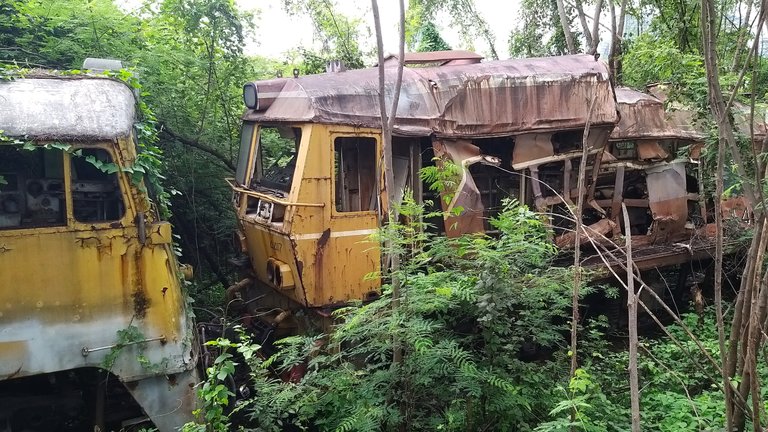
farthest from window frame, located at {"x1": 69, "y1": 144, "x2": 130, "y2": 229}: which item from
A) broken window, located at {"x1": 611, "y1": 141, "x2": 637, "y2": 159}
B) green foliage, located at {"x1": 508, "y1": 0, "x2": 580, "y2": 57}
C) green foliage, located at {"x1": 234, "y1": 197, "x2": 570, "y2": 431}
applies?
green foliage, located at {"x1": 508, "y1": 0, "x2": 580, "y2": 57}

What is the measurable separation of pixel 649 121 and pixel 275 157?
501 cm

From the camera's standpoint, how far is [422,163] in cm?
602

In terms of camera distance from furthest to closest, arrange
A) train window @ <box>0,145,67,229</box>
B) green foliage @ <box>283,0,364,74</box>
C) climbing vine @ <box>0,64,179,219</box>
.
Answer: green foliage @ <box>283,0,364,74</box> < train window @ <box>0,145,67,229</box> < climbing vine @ <box>0,64,179,219</box>

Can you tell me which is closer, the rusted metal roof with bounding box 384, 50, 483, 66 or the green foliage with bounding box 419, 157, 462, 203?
the green foliage with bounding box 419, 157, 462, 203

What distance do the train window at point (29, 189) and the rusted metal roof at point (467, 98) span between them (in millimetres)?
2123

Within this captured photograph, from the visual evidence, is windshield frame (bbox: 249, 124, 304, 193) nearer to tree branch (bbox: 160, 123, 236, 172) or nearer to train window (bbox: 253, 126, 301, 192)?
train window (bbox: 253, 126, 301, 192)

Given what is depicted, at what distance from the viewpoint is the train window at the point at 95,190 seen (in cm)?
372

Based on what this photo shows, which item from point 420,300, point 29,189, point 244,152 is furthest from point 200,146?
Answer: point 420,300

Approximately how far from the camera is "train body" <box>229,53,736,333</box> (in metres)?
5.20

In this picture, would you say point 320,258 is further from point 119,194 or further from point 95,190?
point 95,190

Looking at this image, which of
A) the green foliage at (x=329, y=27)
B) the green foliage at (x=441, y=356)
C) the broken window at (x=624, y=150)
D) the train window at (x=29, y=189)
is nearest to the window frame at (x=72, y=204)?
the train window at (x=29, y=189)

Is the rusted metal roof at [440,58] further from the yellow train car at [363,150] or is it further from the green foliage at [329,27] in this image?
the green foliage at [329,27]

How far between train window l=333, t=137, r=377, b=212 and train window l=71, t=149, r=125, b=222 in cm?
230

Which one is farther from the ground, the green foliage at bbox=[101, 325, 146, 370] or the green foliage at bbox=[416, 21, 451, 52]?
the green foliage at bbox=[416, 21, 451, 52]
